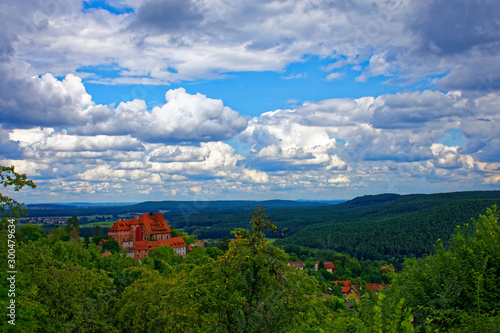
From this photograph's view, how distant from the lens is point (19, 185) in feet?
40.2

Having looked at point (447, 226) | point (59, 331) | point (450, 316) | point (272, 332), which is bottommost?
point (447, 226)

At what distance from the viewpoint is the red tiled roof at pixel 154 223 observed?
296 ft

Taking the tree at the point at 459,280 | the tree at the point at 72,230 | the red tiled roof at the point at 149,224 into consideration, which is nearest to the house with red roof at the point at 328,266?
the red tiled roof at the point at 149,224

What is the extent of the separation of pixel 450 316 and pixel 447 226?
157 meters

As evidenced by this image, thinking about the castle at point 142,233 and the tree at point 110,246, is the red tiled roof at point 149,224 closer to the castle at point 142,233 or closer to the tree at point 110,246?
the castle at point 142,233

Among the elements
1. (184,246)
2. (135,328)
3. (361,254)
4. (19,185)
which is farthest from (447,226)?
(19,185)

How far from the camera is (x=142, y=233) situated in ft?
295

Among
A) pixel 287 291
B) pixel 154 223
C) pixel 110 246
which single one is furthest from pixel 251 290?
pixel 154 223

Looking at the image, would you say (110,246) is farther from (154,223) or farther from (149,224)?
(154,223)

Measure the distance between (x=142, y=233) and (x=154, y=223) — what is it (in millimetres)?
3769

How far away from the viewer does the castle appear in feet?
278

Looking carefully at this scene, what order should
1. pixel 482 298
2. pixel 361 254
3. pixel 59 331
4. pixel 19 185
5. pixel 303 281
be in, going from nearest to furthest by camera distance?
pixel 482 298 < pixel 19 185 < pixel 303 281 < pixel 59 331 < pixel 361 254

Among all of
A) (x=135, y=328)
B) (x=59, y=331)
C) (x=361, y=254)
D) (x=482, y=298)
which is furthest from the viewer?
(x=361, y=254)

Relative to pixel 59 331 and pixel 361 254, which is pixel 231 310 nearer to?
pixel 59 331
